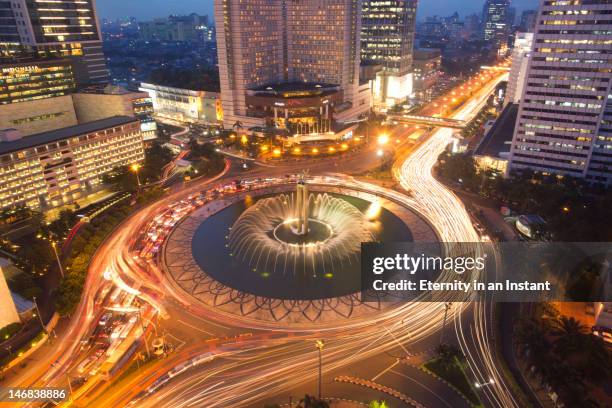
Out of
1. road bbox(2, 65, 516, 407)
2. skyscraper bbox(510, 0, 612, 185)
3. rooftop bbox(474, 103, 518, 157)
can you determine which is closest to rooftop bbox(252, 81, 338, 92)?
rooftop bbox(474, 103, 518, 157)

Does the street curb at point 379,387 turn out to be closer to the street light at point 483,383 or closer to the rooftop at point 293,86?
the street light at point 483,383

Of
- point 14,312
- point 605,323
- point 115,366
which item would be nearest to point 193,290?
point 115,366

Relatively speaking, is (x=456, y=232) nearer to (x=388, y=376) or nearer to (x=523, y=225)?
(x=523, y=225)

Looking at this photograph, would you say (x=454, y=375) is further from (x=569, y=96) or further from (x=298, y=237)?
(x=569, y=96)

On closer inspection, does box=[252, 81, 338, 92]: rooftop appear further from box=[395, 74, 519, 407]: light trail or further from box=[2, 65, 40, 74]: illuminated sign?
box=[2, 65, 40, 74]: illuminated sign

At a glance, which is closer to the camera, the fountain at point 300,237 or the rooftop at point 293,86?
the fountain at point 300,237

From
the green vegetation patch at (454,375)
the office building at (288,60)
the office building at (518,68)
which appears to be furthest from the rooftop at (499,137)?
the green vegetation patch at (454,375)
